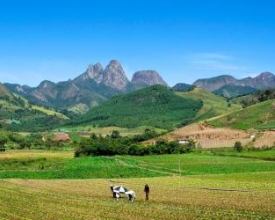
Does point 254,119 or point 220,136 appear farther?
point 254,119

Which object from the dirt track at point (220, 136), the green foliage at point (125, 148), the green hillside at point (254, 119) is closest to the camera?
the green foliage at point (125, 148)

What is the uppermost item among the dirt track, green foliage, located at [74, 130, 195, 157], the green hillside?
the green hillside

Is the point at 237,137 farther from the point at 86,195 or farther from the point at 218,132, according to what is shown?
the point at 86,195

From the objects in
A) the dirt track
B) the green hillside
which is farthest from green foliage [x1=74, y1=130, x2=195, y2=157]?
Answer: the green hillside

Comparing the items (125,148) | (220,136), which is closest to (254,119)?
(220,136)

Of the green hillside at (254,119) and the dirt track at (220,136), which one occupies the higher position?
the green hillside at (254,119)

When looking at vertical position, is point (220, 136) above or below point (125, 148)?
above

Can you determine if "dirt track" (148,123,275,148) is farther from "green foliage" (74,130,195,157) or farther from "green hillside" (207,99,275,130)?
"green foliage" (74,130,195,157)

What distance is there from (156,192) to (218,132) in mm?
130776

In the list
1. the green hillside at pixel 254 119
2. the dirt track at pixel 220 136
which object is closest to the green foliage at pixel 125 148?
the dirt track at pixel 220 136

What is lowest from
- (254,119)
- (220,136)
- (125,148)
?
(125,148)

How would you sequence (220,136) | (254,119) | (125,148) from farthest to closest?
(254,119) < (220,136) < (125,148)

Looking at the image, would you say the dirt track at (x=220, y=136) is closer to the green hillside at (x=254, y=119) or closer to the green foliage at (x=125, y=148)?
the green hillside at (x=254, y=119)

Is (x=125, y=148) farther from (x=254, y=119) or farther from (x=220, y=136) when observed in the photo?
(x=254, y=119)
